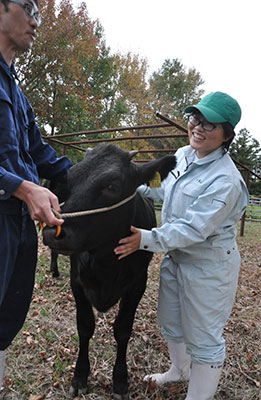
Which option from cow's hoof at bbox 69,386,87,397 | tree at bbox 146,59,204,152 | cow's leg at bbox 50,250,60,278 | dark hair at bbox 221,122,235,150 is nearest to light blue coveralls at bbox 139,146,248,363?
dark hair at bbox 221,122,235,150

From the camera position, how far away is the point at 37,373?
2707mm

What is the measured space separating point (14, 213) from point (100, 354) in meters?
2.09

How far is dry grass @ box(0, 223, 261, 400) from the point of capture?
2531mm

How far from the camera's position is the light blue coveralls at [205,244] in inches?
78.1

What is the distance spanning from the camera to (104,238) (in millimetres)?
1993

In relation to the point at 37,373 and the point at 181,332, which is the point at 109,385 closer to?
the point at 37,373

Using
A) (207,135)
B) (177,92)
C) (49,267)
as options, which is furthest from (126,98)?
(207,135)

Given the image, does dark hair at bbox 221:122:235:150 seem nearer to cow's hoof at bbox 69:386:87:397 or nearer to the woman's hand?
the woman's hand

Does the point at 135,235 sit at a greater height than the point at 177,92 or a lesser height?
lesser

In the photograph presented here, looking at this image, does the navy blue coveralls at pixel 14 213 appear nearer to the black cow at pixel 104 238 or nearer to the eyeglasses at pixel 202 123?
the black cow at pixel 104 238

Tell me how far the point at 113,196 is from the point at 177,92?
100 feet

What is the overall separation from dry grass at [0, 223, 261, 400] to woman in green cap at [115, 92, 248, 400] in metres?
0.68

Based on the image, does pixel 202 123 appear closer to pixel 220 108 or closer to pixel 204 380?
pixel 220 108

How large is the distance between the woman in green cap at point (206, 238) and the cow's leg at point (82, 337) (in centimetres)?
76
